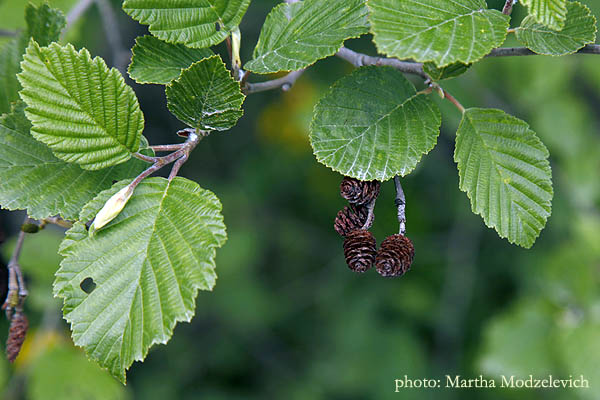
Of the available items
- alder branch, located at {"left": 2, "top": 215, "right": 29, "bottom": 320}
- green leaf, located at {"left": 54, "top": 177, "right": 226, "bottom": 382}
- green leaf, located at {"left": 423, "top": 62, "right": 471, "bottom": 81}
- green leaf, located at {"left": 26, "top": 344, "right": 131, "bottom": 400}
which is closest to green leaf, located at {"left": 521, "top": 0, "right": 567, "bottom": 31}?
green leaf, located at {"left": 423, "top": 62, "right": 471, "bottom": 81}

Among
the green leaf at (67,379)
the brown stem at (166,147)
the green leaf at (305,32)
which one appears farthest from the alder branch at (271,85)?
the green leaf at (67,379)

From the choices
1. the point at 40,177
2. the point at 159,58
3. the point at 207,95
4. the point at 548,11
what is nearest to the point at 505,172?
the point at 548,11

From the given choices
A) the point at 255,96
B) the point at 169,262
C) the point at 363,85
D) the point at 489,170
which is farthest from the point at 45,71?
the point at 255,96

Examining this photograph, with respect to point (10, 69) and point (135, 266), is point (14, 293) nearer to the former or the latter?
point (135, 266)

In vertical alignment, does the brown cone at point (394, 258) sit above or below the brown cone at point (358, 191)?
below

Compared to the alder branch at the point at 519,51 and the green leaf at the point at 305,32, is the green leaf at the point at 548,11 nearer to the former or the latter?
the alder branch at the point at 519,51

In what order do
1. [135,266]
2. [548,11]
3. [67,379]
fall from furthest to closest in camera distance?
[67,379], [135,266], [548,11]

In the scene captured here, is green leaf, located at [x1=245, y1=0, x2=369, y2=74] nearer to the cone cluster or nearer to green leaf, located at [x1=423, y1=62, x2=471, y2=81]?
green leaf, located at [x1=423, y1=62, x2=471, y2=81]
